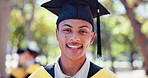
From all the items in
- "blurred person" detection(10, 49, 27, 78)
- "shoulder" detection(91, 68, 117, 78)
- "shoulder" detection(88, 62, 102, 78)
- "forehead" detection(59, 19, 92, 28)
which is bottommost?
"blurred person" detection(10, 49, 27, 78)

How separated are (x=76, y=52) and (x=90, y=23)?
283mm

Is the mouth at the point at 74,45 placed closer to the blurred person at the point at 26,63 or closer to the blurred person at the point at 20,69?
the blurred person at the point at 26,63

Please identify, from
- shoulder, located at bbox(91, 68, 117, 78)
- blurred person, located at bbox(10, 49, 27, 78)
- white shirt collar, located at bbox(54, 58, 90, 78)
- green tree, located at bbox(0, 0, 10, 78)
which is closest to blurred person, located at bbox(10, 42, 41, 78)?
blurred person, located at bbox(10, 49, 27, 78)

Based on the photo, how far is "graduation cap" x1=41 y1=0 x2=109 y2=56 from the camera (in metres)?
2.41

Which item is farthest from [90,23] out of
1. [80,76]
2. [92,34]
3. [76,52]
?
[80,76]

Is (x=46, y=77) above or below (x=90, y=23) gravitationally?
below

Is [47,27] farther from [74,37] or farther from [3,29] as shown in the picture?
[74,37]

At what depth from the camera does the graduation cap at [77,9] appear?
2.41 m

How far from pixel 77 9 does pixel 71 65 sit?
470mm

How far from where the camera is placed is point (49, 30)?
1040 inches

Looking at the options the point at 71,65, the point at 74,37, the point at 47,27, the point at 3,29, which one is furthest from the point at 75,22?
the point at 47,27

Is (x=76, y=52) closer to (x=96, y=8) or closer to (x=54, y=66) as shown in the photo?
(x=54, y=66)

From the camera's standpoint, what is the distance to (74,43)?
2.29 meters

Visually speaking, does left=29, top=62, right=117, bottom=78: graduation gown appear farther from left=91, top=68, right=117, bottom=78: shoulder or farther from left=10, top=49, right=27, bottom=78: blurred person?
left=10, top=49, right=27, bottom=78: blurred person
